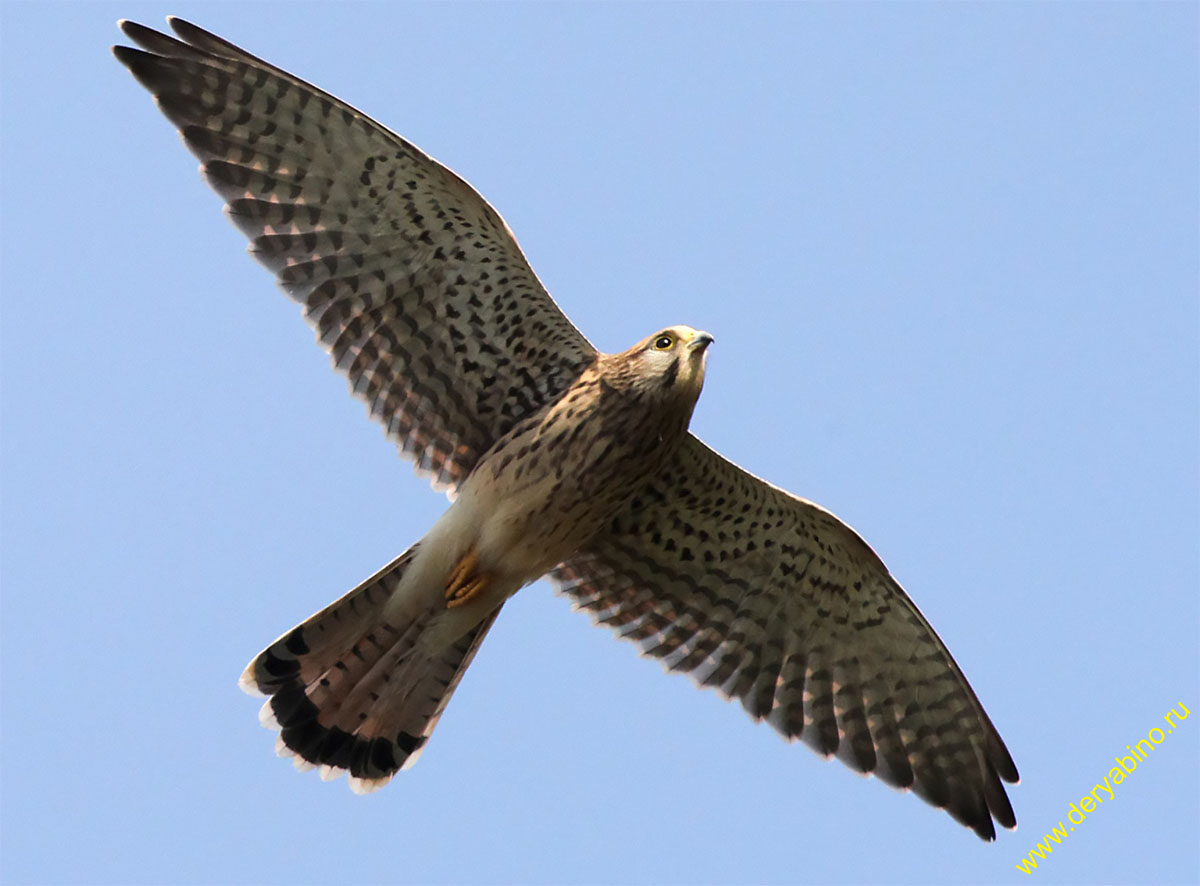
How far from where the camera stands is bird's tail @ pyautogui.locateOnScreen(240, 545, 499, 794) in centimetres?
1041

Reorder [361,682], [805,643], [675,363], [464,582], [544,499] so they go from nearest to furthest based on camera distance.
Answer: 1. [675,363]
2. [544,499]
3. [464,582]
4. [361,682]
5. [805,643]

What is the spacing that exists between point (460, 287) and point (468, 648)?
2.04 m

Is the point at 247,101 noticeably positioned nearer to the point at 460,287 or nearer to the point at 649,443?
the point at 460,287

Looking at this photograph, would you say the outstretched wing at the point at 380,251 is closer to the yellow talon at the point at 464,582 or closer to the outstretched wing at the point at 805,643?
the yellow talon at the point at 464,582

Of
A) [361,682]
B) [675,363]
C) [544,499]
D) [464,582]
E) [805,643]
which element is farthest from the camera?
[805,643]

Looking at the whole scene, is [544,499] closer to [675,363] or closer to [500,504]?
[500,504]

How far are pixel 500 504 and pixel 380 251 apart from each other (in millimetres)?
1536

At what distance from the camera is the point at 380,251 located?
409 inches

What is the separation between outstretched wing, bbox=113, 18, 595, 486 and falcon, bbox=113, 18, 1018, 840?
0.01 metres

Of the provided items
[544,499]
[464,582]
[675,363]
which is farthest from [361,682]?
[675,363]

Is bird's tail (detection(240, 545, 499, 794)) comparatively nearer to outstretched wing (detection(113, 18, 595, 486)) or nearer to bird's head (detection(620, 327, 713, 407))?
outstretched wing (detection(113, 18, 595, 486))

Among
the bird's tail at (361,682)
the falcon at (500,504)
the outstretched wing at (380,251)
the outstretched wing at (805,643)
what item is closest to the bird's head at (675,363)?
the falcon at (500,504)

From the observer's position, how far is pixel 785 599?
1119cm

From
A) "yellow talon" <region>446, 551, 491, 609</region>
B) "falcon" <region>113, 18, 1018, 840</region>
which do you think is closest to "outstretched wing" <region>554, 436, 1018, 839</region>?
"falcon" <region>113, 18, 1018, 840</region>
